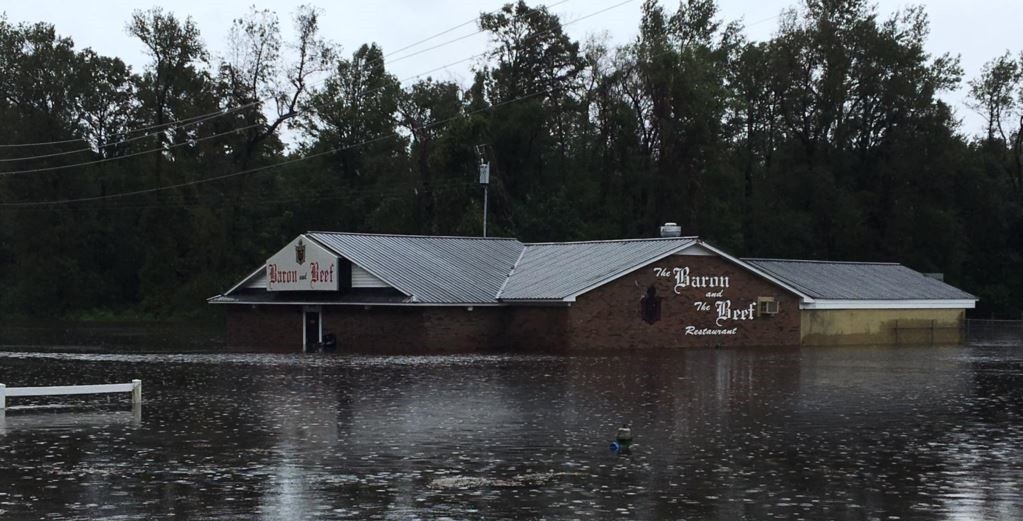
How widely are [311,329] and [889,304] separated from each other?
24.6 meters

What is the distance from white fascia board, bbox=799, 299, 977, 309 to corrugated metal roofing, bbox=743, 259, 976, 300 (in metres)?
0.15

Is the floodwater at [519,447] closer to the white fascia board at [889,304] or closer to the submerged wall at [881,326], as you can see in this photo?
the white fascia board at [889,304]

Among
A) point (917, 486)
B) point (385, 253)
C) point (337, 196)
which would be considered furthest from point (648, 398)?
point (337, 196)

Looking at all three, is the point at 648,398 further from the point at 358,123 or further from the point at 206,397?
the point at 358,123

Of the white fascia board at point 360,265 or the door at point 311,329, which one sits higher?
the white fascia board at point 360,265

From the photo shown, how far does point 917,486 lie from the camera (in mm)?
15688

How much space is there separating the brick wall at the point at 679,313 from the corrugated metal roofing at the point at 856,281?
1.76 metres

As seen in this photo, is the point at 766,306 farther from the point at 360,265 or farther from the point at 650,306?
the point at 360,265

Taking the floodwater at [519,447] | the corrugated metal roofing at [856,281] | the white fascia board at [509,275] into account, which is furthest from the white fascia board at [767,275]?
the floodwater at [519,447]

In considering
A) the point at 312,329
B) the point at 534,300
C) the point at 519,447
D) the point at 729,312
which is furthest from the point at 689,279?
the point at 519,447

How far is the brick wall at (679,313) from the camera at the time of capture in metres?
48.1

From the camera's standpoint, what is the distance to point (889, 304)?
5603 cm

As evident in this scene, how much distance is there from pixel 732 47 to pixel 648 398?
65091 millimetres

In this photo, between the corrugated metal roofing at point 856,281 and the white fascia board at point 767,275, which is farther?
the corrugated metal roofing at point 856,281
